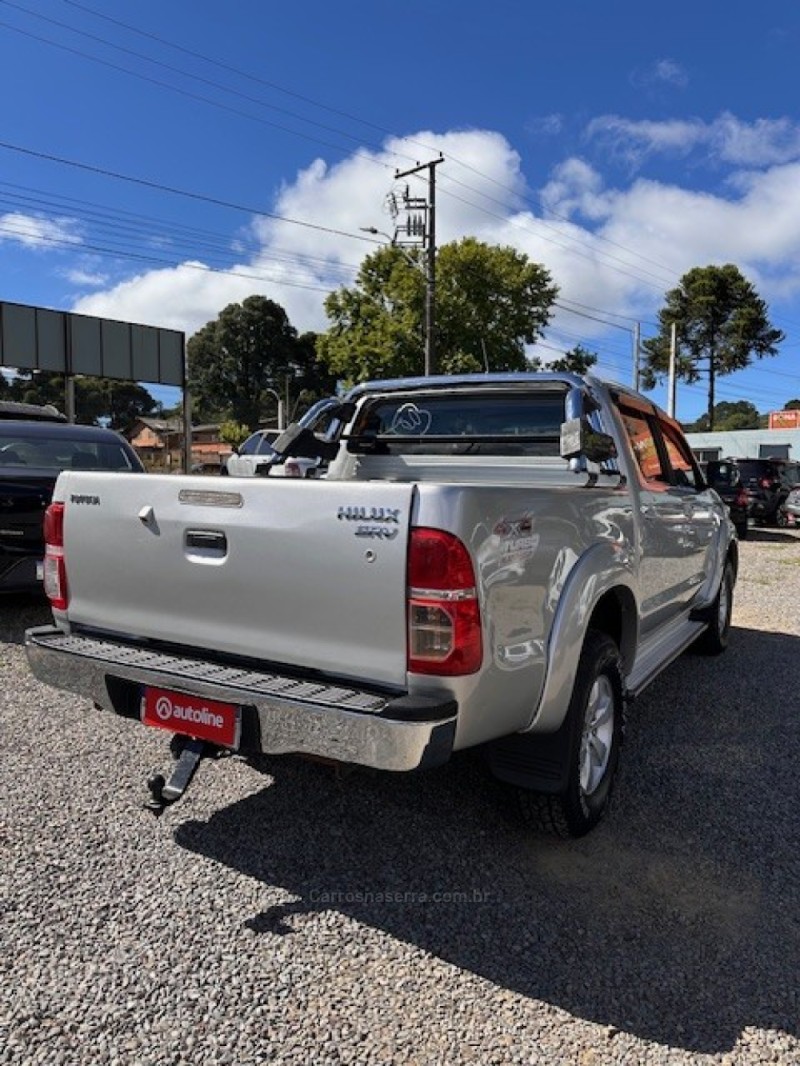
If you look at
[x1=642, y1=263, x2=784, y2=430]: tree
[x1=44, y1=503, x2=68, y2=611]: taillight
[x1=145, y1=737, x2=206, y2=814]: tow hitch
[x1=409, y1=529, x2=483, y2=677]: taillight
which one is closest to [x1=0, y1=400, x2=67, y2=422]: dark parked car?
[x1=44, y1=503, x2=68, y2=611]: taillight

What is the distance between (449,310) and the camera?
37.5 meters

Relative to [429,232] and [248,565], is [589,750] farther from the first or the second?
[429,232]

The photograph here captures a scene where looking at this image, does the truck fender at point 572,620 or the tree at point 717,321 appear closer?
the truck fender at point 572,620

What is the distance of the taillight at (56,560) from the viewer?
10.8 ft

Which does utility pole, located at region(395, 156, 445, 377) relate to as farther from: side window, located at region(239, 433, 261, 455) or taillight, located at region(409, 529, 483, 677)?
taillight, located at region(409, 529, 483, 677)

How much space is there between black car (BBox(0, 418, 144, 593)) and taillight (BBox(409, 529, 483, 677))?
4467mm

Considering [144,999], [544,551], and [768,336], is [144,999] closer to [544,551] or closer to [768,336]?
[544,551]

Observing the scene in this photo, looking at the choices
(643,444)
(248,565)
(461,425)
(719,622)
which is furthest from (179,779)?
(719,622)

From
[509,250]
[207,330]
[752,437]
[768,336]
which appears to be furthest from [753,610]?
[207,330]

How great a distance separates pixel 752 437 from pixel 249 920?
156 ft

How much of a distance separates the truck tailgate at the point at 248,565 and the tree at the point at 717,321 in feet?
138

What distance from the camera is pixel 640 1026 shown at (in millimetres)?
2189

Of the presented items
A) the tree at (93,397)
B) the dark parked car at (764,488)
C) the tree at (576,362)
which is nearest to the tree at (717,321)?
the tree at (576,362)

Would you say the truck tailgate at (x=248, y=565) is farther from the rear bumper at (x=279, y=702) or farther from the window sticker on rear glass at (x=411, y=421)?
the window sticker on rear glass at (x=411, y=421)
